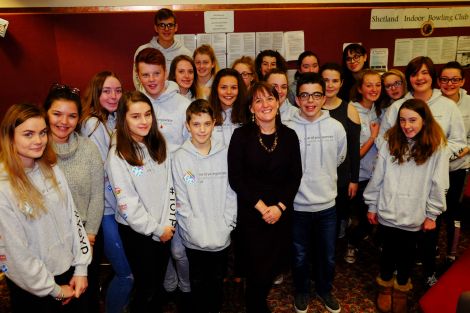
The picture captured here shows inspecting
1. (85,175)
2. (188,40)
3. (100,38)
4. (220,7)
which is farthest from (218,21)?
(85,175)

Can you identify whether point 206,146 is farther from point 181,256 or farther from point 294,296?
point 294,296

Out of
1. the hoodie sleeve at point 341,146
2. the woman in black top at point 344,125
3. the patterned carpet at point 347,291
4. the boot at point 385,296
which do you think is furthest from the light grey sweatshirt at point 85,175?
the boot at point 385,296

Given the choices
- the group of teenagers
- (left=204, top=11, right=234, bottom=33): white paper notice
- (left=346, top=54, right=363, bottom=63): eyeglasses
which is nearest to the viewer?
the group of teenagers

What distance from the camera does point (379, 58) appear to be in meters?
4.73

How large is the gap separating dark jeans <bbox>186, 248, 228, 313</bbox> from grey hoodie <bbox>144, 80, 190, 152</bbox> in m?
0.80

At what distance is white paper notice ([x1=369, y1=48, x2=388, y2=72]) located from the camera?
4695 millimetres

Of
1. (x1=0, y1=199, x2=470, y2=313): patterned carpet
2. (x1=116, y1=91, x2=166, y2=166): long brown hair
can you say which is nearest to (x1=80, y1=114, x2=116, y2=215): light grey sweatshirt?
(x1=116, y1=91, x2=166, y2=166): long brown hair

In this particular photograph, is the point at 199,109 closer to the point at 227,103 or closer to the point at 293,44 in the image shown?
the point at 227,103

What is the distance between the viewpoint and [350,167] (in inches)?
110

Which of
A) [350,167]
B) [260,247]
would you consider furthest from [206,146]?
[350,167]

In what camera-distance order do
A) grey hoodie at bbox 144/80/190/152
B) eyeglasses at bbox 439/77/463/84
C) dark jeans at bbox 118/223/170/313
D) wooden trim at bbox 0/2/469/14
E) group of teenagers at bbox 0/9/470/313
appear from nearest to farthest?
group of teenagers at bbox 0/9/470/313, dark jeans at bbox 118/223/170/313, grey hoodie at bbox 144/80/190/152, eyeglasses at bbox 439/77/463/84, wooden trim at bbox 0/2/469/14

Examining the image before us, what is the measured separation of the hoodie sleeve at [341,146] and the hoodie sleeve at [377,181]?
23 cm

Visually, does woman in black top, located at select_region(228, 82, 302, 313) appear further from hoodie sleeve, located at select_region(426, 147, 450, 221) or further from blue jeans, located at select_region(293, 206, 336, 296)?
hoodie sleeve, located at select_region(426, 147, 450, 221)

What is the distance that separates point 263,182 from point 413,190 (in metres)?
1.01
